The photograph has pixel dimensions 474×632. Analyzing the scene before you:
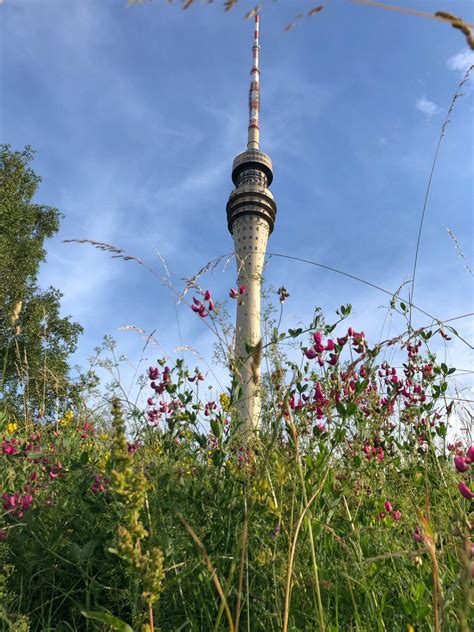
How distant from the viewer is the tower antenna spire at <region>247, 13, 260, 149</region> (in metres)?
48.8

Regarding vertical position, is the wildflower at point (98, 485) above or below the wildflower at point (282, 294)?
below

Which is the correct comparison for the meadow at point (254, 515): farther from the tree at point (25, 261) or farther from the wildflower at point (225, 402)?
the tree at point (25, 261)

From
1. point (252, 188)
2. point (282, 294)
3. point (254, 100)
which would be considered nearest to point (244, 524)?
point (282, 294)

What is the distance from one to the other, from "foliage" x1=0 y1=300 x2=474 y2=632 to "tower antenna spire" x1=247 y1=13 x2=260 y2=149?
50240 millimetres

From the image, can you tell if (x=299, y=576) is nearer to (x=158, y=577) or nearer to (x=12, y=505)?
(x=158, y=577)

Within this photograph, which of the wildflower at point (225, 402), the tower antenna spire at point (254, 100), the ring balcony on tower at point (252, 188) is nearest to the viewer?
the wildflower at point (225, 402)

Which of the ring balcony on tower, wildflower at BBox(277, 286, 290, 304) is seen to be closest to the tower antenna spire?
the ring balcony on tower

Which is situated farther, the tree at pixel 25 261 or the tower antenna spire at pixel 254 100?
the tower antenna spire at pixel 254 100

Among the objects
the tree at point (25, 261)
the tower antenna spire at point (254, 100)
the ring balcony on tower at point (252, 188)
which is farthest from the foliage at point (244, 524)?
the tower antenna spire at point (254, 100)

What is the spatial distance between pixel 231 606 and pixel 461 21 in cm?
198

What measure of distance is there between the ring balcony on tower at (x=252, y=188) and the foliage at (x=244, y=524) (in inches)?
1729

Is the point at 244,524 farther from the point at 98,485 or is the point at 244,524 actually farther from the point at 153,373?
the point at 153,373

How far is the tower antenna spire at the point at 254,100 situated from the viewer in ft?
160

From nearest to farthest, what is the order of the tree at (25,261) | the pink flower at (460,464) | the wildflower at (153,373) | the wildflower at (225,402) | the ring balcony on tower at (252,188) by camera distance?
1. the pink flower at (460,464)
2. the wildflower at (225,402)
3. the wildflower at (153,373)
4. the tree at (25,261)
5. the ring balcony on tower at (252,188)
